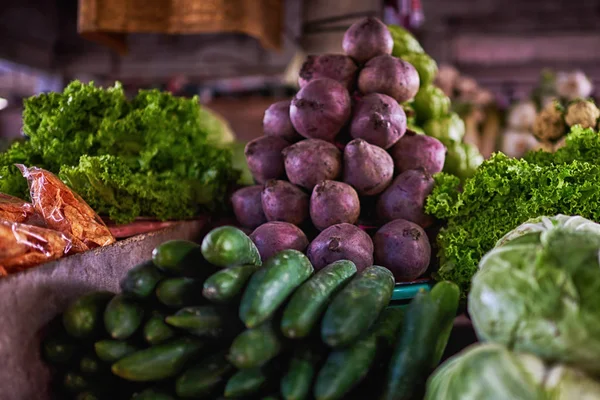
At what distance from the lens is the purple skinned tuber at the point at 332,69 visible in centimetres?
235

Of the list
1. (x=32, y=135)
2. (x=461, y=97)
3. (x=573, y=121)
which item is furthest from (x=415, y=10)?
(x=32, y=135)

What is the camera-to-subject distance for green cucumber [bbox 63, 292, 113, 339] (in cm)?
131

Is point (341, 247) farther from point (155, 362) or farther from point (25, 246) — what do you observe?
point (25, 246)

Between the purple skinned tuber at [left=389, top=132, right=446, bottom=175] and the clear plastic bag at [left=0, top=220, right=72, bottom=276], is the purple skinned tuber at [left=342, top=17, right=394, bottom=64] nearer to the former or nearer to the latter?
the purple skinned tuber at [left=389, top=132, right=446, bottom=175]

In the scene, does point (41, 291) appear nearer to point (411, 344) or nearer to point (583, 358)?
point (411, 344)

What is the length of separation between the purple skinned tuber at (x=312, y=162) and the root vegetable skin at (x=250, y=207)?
0.69 feet

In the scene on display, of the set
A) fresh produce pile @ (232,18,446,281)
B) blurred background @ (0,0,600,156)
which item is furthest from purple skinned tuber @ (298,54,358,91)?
blurred background @ (0,0,600,156)

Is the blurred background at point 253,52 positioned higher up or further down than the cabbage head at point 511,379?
higher up

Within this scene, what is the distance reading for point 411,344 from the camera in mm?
1269

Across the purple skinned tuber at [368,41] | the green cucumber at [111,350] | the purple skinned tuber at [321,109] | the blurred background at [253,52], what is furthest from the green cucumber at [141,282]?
the blurred background at [253,52]

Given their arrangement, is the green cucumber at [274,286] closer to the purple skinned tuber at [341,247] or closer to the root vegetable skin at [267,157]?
the purple skinned tuber at [341,247]

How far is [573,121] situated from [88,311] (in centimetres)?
260

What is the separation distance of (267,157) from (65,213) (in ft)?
2.76

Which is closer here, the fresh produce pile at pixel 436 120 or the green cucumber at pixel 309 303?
the green cucumber at pixel 309 303
